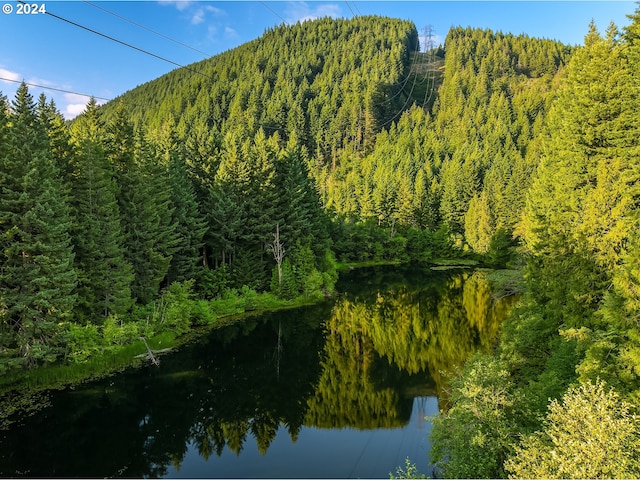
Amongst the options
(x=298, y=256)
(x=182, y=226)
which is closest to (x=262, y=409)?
(x=182, y=226)

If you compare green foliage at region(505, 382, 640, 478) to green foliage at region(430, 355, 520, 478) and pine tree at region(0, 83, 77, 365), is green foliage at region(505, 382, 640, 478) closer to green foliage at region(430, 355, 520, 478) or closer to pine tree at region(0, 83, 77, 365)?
green foliage at region(430, 355, 520, 478)

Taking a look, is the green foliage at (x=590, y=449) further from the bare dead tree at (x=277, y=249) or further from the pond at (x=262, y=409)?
the bare dead tree at (x=277, y=249)

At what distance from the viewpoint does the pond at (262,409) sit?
19.9 meters

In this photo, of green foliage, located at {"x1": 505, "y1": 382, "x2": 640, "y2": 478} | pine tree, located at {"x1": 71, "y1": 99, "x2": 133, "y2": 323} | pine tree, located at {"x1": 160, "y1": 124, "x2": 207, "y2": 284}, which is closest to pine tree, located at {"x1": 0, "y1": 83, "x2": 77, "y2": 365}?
pine tree, located at {"x1": 71, "y1": 99, "x2": 133, "y2": 323}

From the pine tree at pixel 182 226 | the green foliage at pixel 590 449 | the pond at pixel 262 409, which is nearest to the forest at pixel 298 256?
the green foliage at pixel 590 449

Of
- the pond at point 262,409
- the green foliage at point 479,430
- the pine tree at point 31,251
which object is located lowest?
the pond at point 262,409

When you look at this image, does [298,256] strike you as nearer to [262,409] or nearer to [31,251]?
[262,409]

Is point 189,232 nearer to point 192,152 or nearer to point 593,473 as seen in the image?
point 192,152

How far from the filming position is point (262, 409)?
2566 centimetres

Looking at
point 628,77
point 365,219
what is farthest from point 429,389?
point 365,219

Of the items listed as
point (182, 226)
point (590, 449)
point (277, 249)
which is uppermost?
point (182, 226)

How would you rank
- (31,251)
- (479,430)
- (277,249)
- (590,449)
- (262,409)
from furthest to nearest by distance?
(277,249) → (262,409) → (31,251) → (479,430) → (590,449)

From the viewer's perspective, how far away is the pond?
19891mm

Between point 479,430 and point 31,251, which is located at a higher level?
point 31,251
